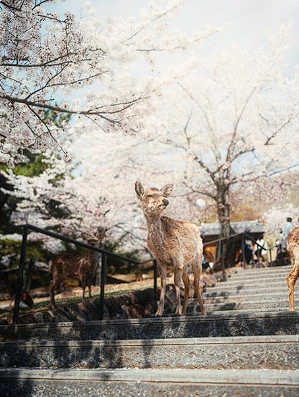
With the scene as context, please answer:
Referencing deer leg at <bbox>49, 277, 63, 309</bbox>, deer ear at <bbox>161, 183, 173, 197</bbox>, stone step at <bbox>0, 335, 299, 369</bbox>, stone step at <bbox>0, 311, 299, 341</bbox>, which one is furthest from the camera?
deer leg at <bbox>49, 277, 63, 309</bbox>

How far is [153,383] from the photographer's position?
90.5 inches

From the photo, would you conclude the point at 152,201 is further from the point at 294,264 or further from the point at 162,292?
the point at 294,264

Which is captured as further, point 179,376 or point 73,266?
point 73,266

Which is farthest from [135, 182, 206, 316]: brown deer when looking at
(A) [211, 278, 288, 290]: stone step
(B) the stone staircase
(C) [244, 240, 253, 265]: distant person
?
(C) [244, 240, 253, 265]: distant person

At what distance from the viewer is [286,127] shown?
615 inches

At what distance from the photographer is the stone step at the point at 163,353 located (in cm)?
262

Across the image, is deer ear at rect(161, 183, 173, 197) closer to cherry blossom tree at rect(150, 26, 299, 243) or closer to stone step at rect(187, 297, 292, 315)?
stone step at rect(187, 297, 292, 315)

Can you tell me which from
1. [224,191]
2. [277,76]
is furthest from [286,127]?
[224,191]

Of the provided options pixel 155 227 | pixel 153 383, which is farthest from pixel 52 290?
pixel 153 383

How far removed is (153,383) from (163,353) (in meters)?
0.65

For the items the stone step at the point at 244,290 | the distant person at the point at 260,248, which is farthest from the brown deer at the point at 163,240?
the distant person at the point at 260,248

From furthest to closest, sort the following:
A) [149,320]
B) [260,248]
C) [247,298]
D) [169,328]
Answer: [260,248]
[247,298]
[149,320]
[169,328]

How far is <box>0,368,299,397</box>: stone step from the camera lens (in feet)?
6.77

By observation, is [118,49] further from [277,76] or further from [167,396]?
[277,76]
